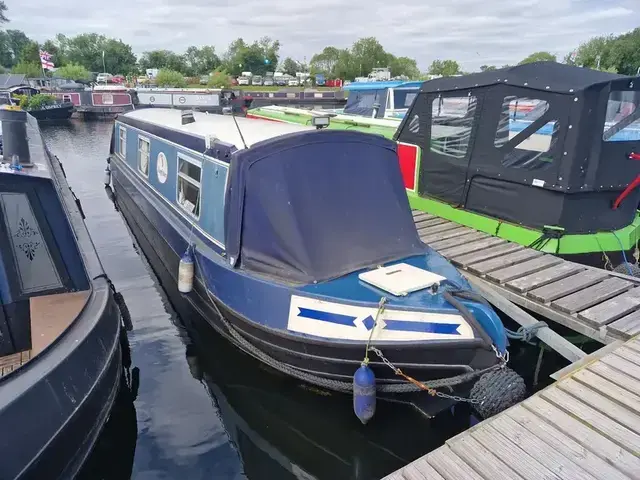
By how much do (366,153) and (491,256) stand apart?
2242 millimetres

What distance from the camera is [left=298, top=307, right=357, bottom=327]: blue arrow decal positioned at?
156 inches

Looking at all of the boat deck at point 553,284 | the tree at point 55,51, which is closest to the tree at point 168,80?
the tree at point 55,51

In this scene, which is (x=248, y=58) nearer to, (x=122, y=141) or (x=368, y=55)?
(x=368, y=55)

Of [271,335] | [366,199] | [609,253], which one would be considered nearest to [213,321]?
[271,335]

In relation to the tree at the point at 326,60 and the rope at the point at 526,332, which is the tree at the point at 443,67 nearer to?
the tree at the point at 326,60

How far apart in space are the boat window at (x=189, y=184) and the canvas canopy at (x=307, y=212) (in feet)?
4.10

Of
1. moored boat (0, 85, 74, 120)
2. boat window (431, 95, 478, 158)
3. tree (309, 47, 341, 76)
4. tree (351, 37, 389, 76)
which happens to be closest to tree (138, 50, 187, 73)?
tree (309, 47, 341, 76)

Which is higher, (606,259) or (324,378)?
(606,259)

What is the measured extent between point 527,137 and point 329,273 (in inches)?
141

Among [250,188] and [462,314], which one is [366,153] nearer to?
[250,188]

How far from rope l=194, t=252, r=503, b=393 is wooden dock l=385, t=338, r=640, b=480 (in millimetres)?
484

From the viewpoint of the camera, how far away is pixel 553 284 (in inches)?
210

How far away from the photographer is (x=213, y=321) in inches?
221

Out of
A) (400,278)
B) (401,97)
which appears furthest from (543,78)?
(401,97)
